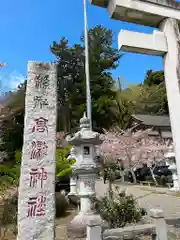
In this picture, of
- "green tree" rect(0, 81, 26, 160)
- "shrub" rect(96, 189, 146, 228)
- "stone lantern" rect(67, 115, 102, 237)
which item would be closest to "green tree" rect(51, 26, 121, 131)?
"green tree" rect(0, 81, 26, 160)

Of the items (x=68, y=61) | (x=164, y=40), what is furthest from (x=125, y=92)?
(x=164, y=40)

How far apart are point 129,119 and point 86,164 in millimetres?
19035

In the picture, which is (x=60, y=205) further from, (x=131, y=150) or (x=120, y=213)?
(x=131, y=150)

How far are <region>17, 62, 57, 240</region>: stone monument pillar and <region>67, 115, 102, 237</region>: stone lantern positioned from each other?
3.14 meters

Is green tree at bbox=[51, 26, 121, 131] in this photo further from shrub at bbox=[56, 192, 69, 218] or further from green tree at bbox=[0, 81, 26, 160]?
shrub at bbox=[56, 192, 69, 218]

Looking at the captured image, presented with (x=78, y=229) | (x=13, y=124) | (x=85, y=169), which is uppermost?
(x=13, y=124)

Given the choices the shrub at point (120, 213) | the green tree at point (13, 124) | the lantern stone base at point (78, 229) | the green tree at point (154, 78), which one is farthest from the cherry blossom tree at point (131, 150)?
the green tree at point (154, 78)

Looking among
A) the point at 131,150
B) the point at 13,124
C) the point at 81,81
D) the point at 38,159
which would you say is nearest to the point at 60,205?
the point at 38,159

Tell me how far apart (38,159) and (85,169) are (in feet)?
11.0

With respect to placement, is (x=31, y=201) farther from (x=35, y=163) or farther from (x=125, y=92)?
(x=125, y=92)

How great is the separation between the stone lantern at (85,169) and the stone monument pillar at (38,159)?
3141 mm

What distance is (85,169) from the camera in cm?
616

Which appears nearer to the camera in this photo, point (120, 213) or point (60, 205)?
point (120, 213)

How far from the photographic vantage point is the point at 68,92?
78.4 feet
